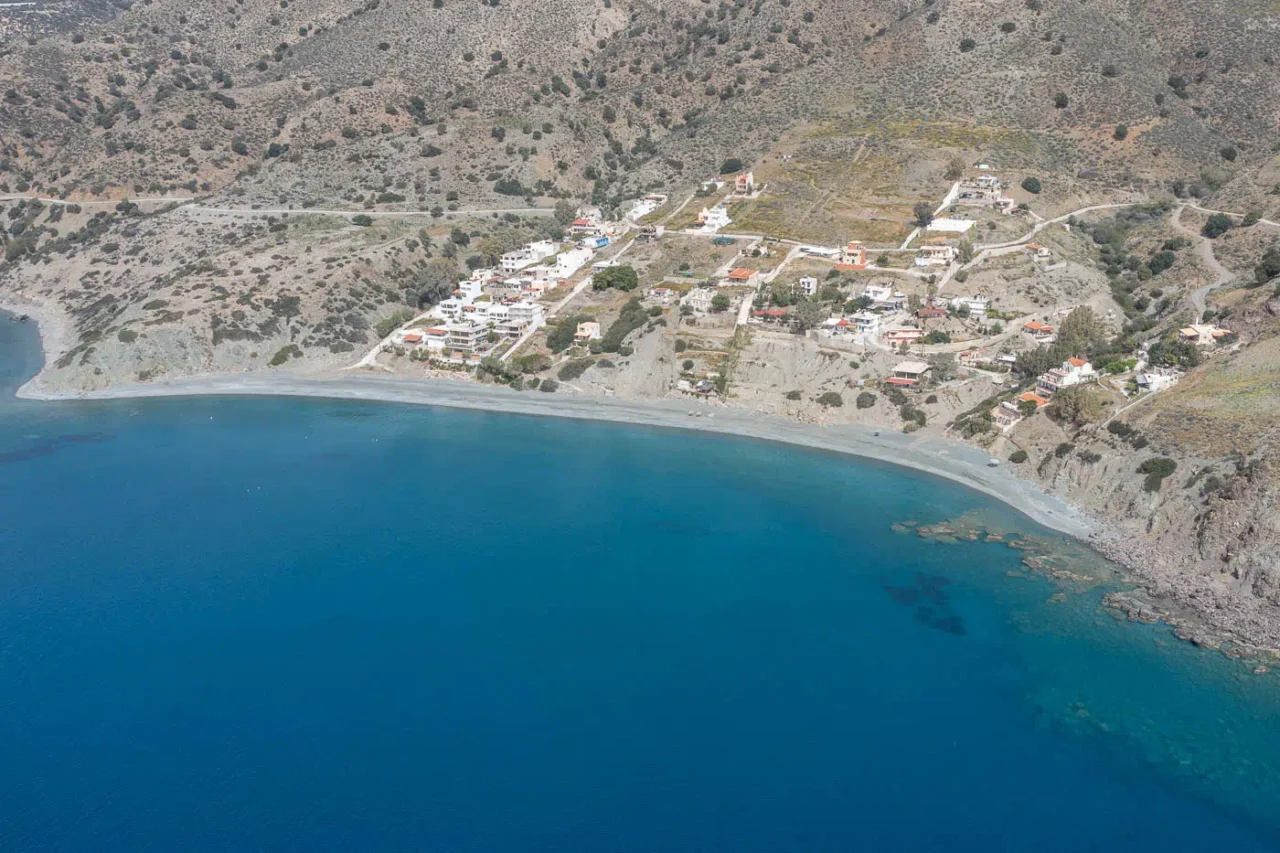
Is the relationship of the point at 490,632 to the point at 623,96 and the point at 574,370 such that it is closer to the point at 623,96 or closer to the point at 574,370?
the point at 574,370

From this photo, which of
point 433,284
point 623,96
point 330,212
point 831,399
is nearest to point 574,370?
point 831,399

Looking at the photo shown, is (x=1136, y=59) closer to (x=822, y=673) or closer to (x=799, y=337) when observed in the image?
(x=799, y=337)

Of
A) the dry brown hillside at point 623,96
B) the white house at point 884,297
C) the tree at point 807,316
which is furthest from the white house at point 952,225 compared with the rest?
the tree at point 807,316

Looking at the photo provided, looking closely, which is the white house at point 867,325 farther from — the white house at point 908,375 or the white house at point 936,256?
the white house at point 936,256

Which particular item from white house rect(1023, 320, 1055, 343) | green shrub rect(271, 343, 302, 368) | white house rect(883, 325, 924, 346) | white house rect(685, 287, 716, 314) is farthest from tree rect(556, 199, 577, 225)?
white house rect(1023, 320, 1055, 343)

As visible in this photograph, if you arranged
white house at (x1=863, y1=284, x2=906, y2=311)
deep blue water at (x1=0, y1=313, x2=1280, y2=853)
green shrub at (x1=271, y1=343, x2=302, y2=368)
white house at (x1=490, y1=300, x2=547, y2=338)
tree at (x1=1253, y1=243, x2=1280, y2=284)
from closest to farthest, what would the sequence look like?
deep blue water at (x1=0, y1=313, x2=1280, y2=853)
tree at (x1=1253, y1=243, x2=1280, y2=284)
white house at (x1=863, y1=284, x2=906, y2=311)
white house at (x1=490, y1=300, x2=547, y2=338)
green shrub at (x1=271, y1=343, x2=302, y2=368)

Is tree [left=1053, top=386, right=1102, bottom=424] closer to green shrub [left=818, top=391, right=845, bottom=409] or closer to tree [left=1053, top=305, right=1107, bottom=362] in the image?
tree [left=1053, top=305, right=1107, bottom=362]
